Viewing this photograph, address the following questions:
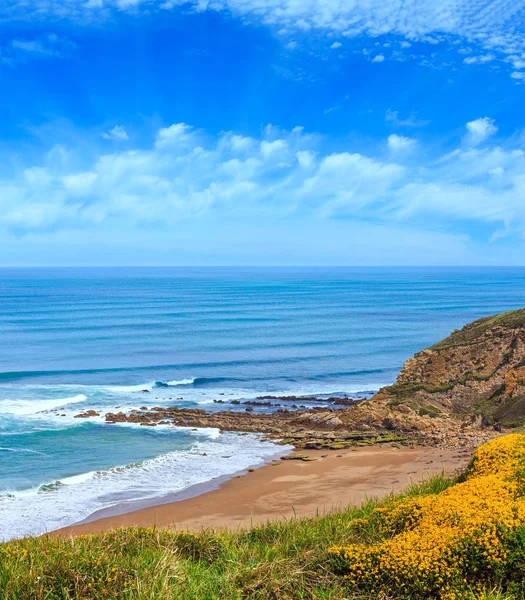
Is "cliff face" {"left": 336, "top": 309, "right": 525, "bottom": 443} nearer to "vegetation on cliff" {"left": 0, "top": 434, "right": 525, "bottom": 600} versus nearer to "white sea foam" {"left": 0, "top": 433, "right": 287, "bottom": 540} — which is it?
"white sea foam" {"left": 0, "top": 433, "right": 287, "bottom": 540}

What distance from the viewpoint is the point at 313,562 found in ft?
26.2

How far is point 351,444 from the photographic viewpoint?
2498 centimetres

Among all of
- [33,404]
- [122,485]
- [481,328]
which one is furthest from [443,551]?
[33,404]

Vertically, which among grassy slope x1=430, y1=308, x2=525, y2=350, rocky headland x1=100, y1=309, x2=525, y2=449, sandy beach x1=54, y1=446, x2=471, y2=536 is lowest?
sandy beach x1=54, y1=446, x2=471, y2=536

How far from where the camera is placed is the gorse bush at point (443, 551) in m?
7.30

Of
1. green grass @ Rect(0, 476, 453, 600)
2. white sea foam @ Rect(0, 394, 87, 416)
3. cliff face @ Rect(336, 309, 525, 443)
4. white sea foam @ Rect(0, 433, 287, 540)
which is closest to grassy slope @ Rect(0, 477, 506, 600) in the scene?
green grass @ Rect(0, 476, 453, 600)

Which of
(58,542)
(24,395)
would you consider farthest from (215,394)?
(58,542)

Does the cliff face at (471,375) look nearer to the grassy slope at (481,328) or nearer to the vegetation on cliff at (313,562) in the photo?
the grassy slope at (481,328)

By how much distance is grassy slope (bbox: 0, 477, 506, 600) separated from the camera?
6883mm

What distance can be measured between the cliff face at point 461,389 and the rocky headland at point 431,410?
0.04m

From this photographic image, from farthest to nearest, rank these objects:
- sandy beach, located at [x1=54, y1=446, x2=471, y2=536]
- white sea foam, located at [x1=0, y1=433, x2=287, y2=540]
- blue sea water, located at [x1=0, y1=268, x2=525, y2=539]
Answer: blue sea water, located at [x1=0, y1=268, x2=525, y2=539]
white sea foam, located at [x1=0, y1=433, x2=287, y2=540]
sandy beach, located at [x1=54, y1=446, x2=471, y2=536]

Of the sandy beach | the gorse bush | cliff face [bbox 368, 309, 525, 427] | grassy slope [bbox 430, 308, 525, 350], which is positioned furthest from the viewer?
grassy slope [bbox 430, 308, 525, 350]

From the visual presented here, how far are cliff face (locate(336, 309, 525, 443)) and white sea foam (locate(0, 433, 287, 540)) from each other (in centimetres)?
569

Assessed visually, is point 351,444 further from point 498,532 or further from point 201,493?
point 498,532
